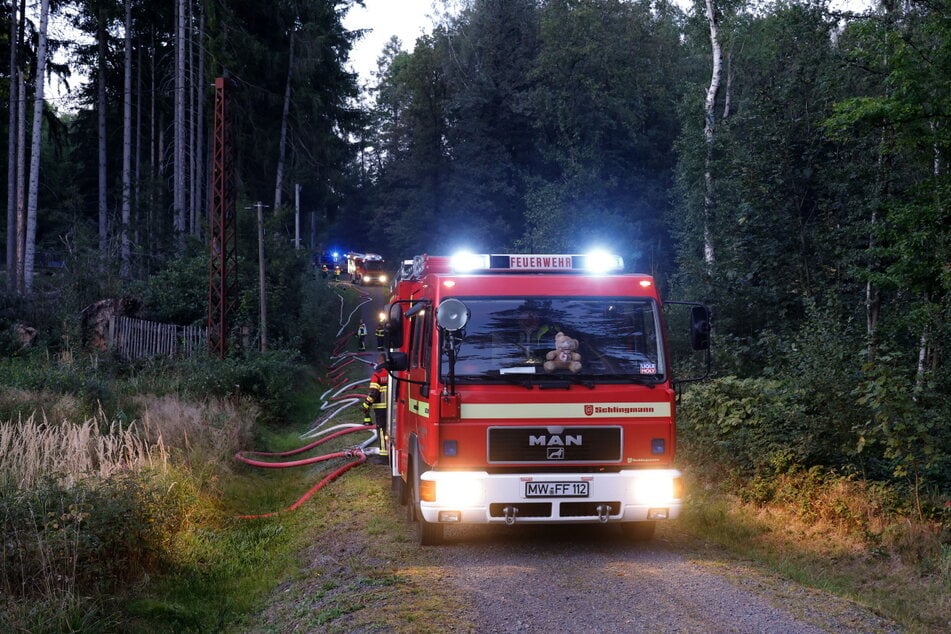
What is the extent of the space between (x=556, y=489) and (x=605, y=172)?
152 feet

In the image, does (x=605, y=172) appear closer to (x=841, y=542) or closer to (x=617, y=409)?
(x=841, y=542)

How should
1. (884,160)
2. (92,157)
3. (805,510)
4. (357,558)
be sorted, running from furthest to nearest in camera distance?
(92,157), (884,160), (805,510), (357,558)

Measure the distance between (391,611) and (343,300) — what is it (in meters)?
52.9

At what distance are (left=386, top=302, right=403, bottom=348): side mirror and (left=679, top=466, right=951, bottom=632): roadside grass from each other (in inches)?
159

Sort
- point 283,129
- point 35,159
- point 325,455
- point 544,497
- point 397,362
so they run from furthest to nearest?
point 283,129
point 35,159
point 325,455
point 397,362
point 544,497

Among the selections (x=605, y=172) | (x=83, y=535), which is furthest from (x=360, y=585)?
(x=605, y=172)

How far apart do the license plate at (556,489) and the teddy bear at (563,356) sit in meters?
1.04

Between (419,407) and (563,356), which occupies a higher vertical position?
(563,356)

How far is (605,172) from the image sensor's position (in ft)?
174

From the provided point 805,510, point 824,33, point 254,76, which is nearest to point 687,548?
point 805,510

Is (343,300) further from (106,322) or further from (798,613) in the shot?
(798,613)

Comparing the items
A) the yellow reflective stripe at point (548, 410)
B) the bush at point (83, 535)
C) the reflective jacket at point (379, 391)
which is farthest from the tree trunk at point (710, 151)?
the bush at point (83, 535)

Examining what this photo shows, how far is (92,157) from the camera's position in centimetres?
5094

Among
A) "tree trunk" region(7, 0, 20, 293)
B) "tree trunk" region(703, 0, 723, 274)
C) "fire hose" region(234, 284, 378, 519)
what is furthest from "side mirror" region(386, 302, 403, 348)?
"tree trunk" region(7, 0, 20, 293)
